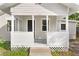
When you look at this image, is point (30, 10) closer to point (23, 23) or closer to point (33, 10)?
point (33, 10)

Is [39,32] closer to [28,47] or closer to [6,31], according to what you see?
[6,31]

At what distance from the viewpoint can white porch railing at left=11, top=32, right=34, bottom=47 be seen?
1405 centimetres

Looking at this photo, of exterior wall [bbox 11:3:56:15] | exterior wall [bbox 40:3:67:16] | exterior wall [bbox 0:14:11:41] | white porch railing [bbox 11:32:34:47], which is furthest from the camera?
exterior wall [bbox 0:14:11:41]

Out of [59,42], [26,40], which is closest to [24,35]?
[26,40]

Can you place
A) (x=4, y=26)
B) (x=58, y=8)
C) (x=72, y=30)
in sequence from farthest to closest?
1. (x=72, y=30)
2. (x=4, y=26)
3. (x=58, y=8)

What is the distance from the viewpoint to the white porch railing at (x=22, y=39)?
14.1 m

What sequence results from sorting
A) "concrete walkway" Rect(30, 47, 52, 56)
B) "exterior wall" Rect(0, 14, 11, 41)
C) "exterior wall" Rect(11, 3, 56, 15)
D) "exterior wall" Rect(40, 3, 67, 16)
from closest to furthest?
"concrete walkway" Rect(30, 47, 52, 56) → "exterior wall" Rect(11, 3, 56, 15) → "exterior wall" Rect(40, 3, 67, 16) → "exterior wall" Rect(0, 14, 11, 41)

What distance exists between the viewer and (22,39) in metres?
14.1

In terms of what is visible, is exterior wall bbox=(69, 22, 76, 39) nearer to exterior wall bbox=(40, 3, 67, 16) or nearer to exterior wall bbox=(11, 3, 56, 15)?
exterior wall bbox=(40, 3, 67, 16)

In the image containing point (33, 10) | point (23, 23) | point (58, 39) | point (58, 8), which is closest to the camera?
point (58, 39)

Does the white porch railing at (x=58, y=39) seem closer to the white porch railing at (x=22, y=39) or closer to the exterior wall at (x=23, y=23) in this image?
the white porch railing at (x=22, y=39)

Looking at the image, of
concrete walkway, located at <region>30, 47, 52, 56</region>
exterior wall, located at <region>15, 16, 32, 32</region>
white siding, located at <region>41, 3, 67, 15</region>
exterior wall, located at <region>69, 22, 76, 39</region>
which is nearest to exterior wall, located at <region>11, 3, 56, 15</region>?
white siding, located at <region>41, 3, 67, 15</region>

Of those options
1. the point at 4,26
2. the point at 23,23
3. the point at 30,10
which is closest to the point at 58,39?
the point at 30,10

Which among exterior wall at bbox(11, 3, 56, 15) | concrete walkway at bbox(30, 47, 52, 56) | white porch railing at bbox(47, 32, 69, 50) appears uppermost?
exterior wall at bbox(11, 3, 56, 15)
